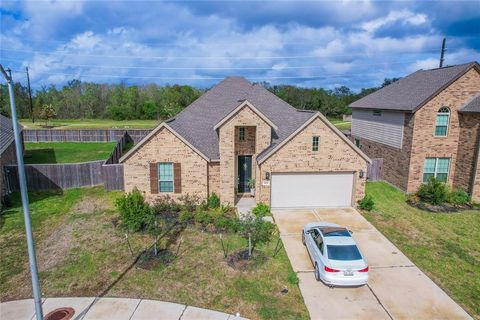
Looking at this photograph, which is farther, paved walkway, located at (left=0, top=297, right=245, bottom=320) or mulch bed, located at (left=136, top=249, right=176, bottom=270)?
mulch bed, located at (left=136, top=249, right=176, bottom=270)

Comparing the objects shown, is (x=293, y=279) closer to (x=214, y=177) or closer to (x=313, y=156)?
(x=313, y=156)

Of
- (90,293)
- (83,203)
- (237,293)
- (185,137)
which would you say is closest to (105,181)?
(83,203)

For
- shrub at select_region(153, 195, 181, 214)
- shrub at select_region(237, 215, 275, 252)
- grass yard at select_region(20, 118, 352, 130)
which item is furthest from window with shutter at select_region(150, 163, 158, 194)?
grass yard at select_region(20, 118, 352, 130)

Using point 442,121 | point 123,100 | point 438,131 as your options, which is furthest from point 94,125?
point 442,121

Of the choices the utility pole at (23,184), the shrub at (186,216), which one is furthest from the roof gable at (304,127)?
the utility pole at (23,184)

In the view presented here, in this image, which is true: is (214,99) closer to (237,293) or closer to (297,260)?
(297,260)

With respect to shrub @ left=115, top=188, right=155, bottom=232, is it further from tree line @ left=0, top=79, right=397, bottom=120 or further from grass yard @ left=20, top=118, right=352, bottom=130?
tree line @ left=0, top=79, right=397, bottom=120

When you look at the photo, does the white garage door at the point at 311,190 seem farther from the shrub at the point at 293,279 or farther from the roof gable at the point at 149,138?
the shrub at the point at 293,279
